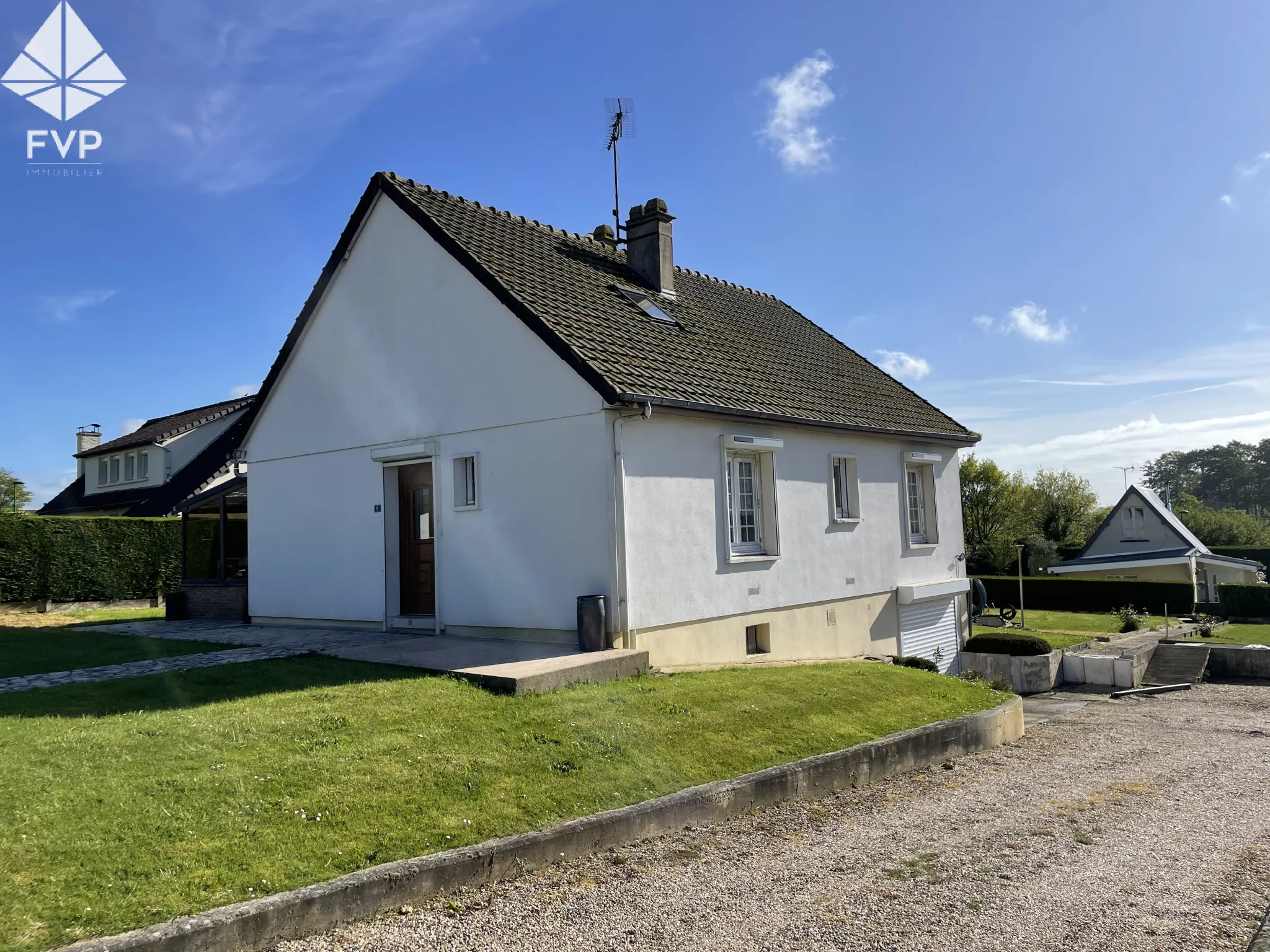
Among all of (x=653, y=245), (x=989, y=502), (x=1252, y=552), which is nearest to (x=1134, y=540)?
(x=989, y=502)

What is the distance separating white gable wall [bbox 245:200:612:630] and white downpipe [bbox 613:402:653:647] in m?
0.11

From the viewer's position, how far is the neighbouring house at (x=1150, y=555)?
150ft

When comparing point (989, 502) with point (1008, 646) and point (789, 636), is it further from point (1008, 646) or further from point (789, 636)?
point (789, 636)

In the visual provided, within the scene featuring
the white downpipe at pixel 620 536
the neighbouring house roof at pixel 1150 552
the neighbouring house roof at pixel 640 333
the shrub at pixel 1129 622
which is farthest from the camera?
the neighbouring house roof at pixel 1150 552

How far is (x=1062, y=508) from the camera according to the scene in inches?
2351

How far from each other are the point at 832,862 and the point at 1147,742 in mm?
7734

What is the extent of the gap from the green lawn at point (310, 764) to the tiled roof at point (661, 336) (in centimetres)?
415

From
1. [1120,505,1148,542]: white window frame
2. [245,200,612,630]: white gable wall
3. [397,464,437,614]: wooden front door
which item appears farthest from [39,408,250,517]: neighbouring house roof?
[1120,505,1148,542]: white window frame

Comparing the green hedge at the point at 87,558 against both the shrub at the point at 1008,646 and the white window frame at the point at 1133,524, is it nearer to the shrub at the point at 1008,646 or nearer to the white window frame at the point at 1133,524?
the shrub at the point at 1008,646

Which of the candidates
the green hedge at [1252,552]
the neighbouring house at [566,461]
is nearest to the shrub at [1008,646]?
the neighbouring house at [566,461]

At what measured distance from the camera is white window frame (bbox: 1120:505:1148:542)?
1960 inches

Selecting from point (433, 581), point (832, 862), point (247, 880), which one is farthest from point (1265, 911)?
point (433, 581)

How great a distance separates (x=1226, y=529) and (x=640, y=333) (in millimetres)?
73887

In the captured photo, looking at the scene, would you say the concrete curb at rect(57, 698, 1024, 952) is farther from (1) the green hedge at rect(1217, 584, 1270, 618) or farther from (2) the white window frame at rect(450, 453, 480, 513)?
(1) the green hedge at rect(1217, 584, 1270, 618)
